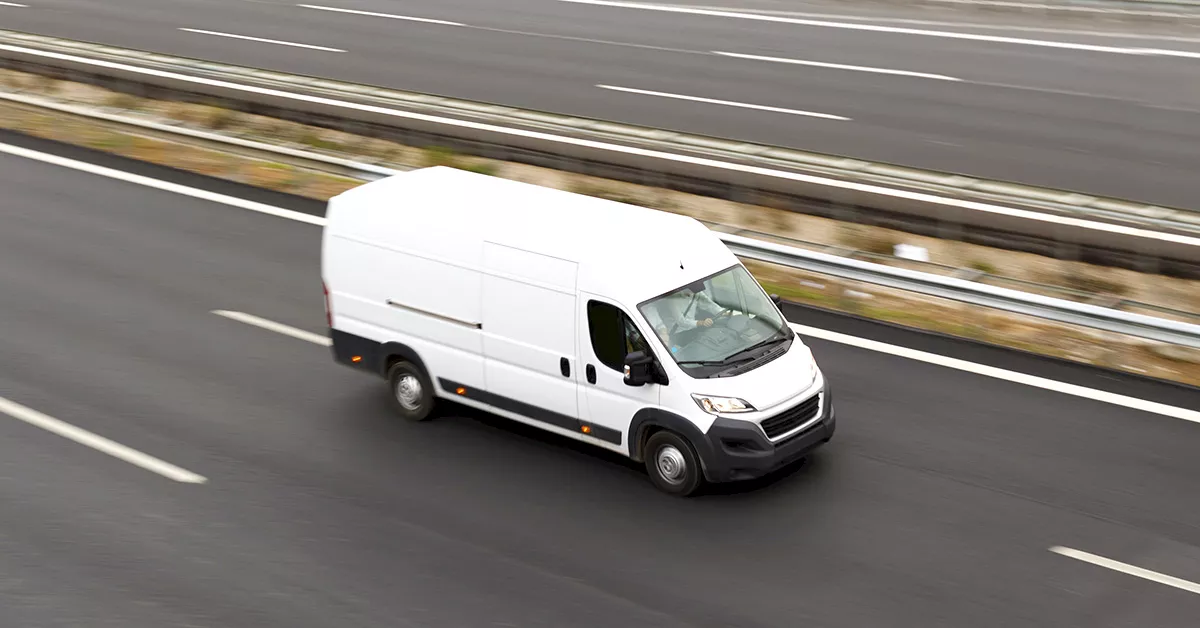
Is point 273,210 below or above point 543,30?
below

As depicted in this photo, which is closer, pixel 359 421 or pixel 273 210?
pixel 359 421

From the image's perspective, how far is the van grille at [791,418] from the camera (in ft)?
32.2

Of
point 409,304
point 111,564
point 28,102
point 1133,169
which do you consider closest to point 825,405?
point 409,304

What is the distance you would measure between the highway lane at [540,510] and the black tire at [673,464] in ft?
0.49

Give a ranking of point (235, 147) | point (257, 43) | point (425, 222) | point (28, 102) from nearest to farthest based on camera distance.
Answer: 1. point (425, 222)
2. point (235, 147)
3. point (28, 102)
4. point (257, 43)

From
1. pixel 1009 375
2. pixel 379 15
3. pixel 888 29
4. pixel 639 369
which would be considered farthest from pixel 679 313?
pixel 379 15

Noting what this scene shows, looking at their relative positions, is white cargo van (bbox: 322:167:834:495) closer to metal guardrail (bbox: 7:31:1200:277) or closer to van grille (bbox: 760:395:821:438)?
van grille (bbox: 760:395:821:438)

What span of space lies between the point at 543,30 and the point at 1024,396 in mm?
18634

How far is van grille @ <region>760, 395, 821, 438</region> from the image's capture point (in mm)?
9805

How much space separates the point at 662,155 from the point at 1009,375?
22.0 ft

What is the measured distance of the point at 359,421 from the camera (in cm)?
1161

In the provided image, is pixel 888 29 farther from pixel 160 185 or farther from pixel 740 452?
pixel 740 452

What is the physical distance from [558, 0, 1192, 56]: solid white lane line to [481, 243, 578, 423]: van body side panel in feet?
56.9

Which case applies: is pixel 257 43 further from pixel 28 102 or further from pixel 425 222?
pixel 425 222
